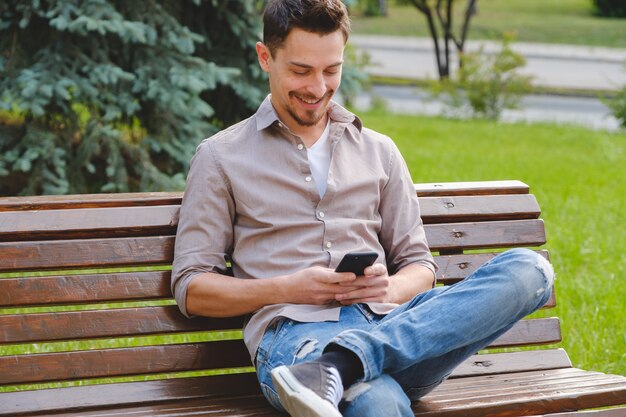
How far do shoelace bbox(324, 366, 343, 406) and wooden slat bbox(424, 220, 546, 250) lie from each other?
1.11 meters

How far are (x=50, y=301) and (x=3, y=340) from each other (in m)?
0.18

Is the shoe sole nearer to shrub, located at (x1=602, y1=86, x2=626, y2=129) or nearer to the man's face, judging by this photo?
the man's face

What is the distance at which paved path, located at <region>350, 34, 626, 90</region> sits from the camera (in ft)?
78.7

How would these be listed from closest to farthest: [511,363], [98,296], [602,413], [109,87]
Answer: [602,413]
[98,296]
[511,363]
[109,87]

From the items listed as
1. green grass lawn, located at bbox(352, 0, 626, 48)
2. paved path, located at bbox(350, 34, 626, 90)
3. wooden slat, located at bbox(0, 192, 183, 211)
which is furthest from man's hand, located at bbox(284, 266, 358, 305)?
green grass lawn, located at bbox(352, 0, 626, 48)

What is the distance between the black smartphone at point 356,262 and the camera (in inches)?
122

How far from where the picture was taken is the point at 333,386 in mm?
2781

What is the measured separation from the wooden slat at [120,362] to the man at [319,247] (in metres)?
0.22

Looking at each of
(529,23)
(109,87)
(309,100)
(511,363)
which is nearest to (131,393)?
(309,100)

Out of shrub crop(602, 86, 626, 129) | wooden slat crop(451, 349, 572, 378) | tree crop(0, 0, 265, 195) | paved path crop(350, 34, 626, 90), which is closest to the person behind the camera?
wooden slat crop(451, 349, 572, 378)

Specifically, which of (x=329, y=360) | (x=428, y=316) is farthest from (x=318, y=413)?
(x=428, y=316)

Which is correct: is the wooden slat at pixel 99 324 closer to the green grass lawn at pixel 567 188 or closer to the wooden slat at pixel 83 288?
the wooden slat at pixel 83 288

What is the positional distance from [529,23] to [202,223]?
3430 cm

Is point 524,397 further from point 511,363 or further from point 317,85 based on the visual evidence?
point 317,85
